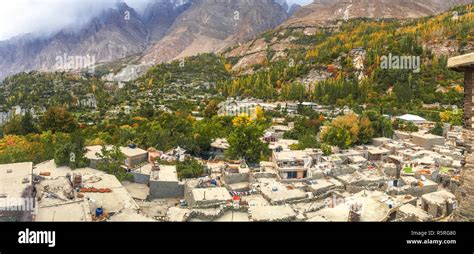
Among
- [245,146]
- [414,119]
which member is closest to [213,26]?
[414,119]

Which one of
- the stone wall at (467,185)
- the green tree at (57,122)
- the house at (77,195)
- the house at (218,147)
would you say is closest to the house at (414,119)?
the house at (218,147)

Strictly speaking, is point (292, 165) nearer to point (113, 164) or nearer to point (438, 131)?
point (113, 164)

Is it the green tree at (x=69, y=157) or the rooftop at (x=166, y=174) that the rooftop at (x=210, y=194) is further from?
the green tree at (x=69, y=157)

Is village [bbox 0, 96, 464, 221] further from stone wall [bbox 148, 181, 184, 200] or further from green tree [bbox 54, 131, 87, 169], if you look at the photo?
green tree [bbox 54, 131, 87, 169]

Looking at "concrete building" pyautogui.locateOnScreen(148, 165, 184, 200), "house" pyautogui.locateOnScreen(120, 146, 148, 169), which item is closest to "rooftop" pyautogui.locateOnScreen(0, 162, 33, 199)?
"concrete building" pyautogui.locateOnScreen(148, 165, 184, 200)

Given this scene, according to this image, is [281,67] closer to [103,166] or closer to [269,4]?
[103,166]
